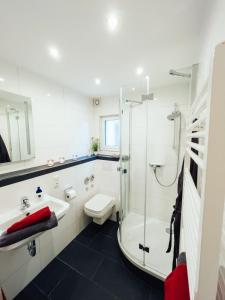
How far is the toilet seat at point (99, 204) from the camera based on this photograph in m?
2.03

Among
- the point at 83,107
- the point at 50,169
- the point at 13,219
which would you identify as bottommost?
the point at 13,219

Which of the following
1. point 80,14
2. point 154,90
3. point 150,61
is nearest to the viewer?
point 80,14

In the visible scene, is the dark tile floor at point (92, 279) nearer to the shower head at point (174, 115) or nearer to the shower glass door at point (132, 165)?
the shower glass door at point (132, 165)

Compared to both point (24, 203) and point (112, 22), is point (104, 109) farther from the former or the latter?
point (24, 203)

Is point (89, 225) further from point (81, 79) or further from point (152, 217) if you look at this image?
point (81, 79)

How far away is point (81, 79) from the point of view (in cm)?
181

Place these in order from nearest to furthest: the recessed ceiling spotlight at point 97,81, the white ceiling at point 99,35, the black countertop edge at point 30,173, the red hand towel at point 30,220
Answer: the white ceiling at point 99,35 < the red hand towel at point 30,220 < the black countertop edge at point 30,173 < the recessed ceiling spotlight at point 97,81

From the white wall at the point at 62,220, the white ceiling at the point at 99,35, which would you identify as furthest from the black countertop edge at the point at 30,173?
the white ceiling at the point at 99,35

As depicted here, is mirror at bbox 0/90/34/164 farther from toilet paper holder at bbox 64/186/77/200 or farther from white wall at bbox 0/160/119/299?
toilet paper holder at bbox 64/186/77/200

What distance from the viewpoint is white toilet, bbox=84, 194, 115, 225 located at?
2.02 metres

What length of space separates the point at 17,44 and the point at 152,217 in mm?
2774

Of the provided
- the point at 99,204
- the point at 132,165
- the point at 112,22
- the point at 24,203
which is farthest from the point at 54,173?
the point at 112,22

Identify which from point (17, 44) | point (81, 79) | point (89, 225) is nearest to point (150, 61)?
point (81, 79)

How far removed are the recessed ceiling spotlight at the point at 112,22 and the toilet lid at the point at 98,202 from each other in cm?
207
